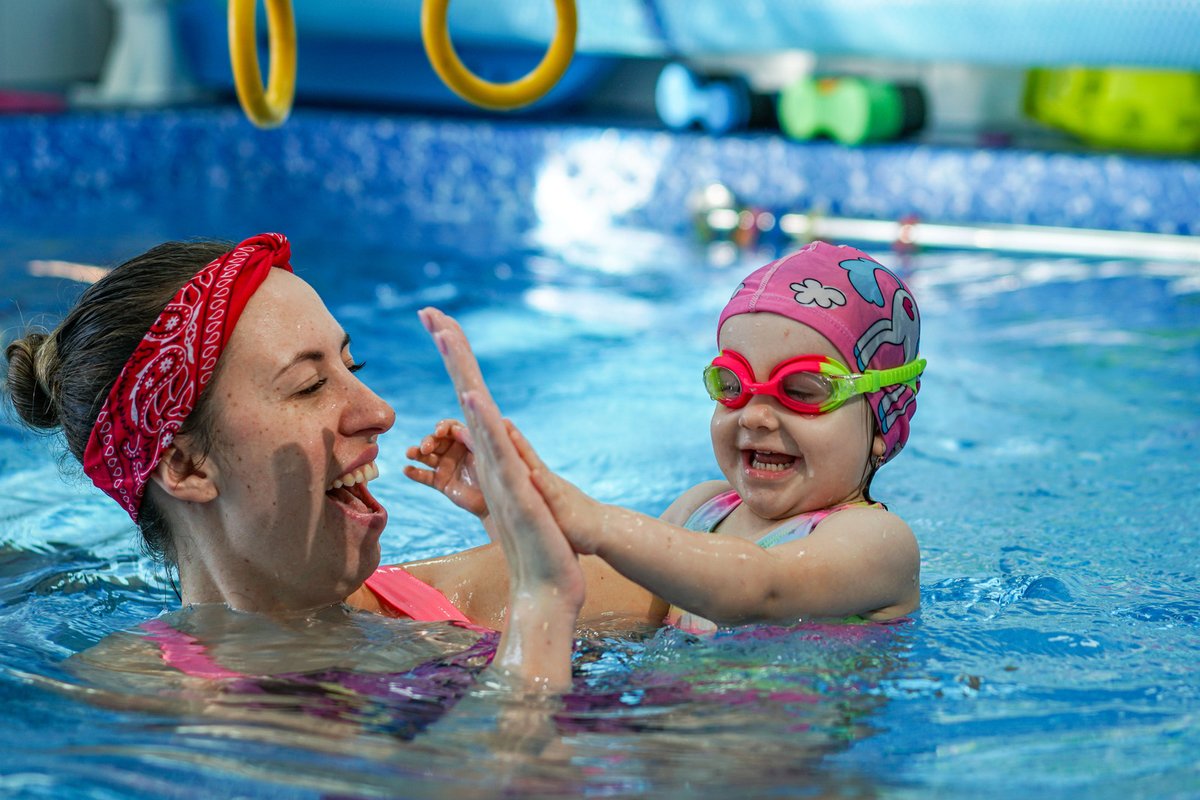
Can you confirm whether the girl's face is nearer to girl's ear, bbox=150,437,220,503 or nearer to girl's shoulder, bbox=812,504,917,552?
girl's shoulder, bbox=812,504,917,552

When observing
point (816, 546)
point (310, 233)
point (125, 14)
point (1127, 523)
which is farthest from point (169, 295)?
point (125, 14)

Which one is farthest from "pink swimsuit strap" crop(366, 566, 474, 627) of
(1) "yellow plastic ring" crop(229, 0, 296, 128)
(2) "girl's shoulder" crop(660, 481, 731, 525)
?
(1) "yellow plastic ring" crop(229, 0, 296, 128)

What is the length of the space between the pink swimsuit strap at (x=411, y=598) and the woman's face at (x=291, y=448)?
0.93ft

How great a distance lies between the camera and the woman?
265 centimetres

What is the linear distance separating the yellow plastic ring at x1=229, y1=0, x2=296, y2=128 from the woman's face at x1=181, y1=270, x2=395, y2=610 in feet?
3.96

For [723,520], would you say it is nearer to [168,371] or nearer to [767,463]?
[767,463]

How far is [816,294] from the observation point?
2.91m

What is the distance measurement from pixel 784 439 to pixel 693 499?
49cm

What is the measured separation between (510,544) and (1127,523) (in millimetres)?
2487

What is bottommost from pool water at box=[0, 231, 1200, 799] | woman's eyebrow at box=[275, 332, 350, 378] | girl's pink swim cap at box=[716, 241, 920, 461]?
pool water at box=[0, 231, 1200, 799]

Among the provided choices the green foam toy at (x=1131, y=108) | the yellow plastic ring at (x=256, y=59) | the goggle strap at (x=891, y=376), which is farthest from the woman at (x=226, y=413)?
the green foam toy at (x=1131, y=108)

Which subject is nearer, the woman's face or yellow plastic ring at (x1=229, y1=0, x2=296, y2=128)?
the woman's face

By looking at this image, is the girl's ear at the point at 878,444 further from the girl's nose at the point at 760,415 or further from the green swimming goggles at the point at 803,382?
the girl's nose at the point at 760,415

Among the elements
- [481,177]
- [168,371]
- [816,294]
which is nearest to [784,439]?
[816,294]
